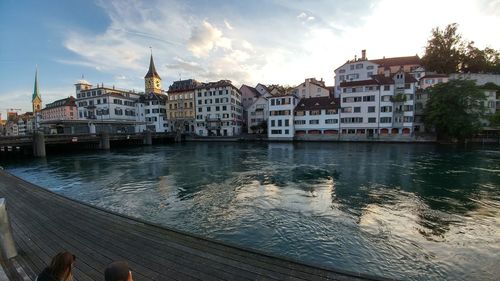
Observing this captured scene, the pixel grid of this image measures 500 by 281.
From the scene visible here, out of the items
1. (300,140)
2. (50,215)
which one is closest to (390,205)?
(50,215)

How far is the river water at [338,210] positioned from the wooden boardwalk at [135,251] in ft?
9.78

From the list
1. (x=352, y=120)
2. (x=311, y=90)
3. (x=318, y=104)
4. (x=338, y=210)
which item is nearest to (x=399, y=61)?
(x=311, y=90)

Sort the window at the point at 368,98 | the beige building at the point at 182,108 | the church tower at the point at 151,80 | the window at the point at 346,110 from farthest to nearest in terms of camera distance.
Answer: the church tower at the point at 151,80
the beige building at the point at 182,108
the window at the point at 346,110
the window at the point at 368,98

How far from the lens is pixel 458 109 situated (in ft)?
157

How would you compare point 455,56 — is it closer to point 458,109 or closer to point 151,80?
point 458,109

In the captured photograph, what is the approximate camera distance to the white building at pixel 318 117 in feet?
196

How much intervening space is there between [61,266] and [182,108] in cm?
7956

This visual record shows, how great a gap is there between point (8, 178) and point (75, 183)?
15.2 feet

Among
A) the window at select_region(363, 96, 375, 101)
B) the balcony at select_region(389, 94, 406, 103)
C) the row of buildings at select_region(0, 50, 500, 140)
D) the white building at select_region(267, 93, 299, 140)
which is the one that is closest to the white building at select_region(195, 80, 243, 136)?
the row of buildings at select_region(0, 50, 500, 140)

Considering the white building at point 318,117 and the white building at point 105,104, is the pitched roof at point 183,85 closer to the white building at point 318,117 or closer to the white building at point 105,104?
the white building at point 105,104

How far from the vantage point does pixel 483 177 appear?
19703 mm

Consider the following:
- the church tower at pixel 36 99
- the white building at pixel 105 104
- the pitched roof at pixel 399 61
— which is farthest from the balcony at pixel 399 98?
the church tower at pixel 36 99

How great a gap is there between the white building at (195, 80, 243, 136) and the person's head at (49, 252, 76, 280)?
234ft

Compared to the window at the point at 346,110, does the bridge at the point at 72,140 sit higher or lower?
lower
